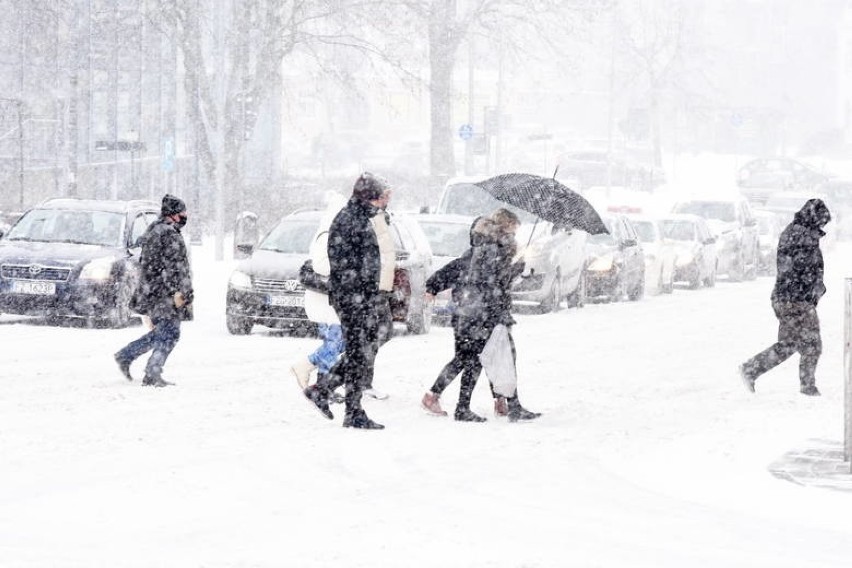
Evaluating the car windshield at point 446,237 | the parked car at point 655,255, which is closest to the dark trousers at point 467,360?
the car windshield at point 446,237

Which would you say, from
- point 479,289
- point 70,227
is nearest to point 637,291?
point 70,227

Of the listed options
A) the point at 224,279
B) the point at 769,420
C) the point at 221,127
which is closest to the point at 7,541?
the point at 769,420

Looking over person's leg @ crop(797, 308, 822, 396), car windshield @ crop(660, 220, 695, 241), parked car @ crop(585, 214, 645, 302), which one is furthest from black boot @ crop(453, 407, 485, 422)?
car windshield @ crop(660, 220, 695, 241)

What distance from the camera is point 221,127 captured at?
1443 inches

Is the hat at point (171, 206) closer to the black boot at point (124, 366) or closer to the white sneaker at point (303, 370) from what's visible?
the black boot at point (124, 366)

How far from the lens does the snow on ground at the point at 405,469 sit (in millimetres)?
8242

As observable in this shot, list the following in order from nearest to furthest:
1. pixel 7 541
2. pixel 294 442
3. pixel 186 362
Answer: pixel 7 541 → pixel 294 442 → pixel 186 362

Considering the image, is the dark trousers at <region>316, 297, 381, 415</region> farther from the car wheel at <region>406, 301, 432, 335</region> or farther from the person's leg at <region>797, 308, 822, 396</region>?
the car wheel at <region>406, 301, 432, 335</region>

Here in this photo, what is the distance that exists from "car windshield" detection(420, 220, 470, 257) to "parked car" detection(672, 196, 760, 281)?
14390 mm

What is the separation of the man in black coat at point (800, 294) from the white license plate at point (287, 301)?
5.48 m

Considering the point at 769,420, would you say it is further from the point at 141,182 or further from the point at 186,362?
the point at 141,182

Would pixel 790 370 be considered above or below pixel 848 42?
below

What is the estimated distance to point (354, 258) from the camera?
1218cm

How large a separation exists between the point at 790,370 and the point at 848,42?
86.2 metres
